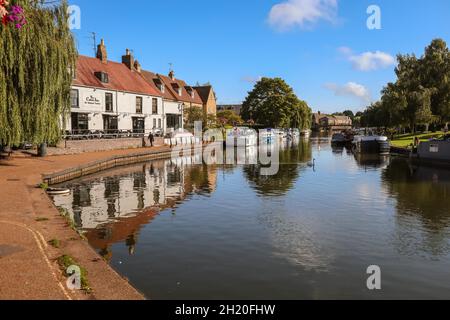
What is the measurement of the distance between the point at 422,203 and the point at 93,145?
2907 cm

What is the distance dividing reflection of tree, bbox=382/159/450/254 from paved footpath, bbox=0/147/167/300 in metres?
8.72

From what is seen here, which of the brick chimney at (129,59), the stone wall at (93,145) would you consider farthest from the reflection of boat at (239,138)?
the brick chimney at (129,59)

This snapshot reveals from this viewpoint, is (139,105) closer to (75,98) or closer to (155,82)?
(155,82)

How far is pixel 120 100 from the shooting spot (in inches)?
1847

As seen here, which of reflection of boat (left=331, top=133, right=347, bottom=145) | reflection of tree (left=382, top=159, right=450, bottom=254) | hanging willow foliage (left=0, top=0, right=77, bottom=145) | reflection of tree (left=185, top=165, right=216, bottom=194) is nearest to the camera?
reflection of tree (left=382, top=159, right=450, bottom=254)

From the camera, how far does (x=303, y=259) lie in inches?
425

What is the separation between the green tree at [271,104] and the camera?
91875 mm

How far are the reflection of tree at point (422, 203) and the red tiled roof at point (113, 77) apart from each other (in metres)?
30.4

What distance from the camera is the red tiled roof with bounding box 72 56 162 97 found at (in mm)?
43031

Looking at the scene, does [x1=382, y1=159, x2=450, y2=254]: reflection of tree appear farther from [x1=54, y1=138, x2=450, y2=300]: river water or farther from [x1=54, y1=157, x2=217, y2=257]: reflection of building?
[x1=54, y1=157, x2=217, y2=257]: reflection of building

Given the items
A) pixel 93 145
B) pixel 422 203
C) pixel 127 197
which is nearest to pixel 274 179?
pixel 422 203

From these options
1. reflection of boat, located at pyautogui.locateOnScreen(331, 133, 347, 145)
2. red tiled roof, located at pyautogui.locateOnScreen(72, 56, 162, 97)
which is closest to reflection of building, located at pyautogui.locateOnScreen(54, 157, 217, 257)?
red tiled roof, located at pyautogui.locateOnScreen(72, 56, 162, 97)

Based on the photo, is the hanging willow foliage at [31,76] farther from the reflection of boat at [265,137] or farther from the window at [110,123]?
the reflection of boat at [265,137]
